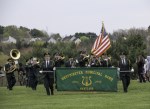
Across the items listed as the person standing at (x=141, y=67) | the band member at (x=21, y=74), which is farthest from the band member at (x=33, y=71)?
the person standing at (x=141, y=67)

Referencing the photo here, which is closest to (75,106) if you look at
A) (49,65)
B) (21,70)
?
(49,65)

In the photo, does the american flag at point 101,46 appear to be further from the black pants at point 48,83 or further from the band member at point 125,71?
the black pants at point 48,83

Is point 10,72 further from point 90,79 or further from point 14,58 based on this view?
point 90,79

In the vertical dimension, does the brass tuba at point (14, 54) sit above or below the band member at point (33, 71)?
above

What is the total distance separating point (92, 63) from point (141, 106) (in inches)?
453

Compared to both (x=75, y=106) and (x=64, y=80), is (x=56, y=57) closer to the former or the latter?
(x=64, y=80)

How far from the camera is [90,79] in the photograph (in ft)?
80.3

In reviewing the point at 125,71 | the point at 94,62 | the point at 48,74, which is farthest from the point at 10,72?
the point at 125,71

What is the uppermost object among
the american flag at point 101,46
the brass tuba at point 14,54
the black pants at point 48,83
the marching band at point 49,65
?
the american flag at point 101,46

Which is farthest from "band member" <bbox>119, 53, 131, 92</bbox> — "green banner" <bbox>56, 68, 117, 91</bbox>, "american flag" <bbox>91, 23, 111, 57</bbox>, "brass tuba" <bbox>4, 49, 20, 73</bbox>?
"brass tuba" <bbox>4, 49, 20, 73</bbox>

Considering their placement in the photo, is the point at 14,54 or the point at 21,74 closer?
the point at 14,54

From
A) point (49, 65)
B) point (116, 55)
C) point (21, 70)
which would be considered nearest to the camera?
point (49, 65)

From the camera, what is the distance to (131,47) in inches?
2188

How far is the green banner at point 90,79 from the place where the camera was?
24.4m
